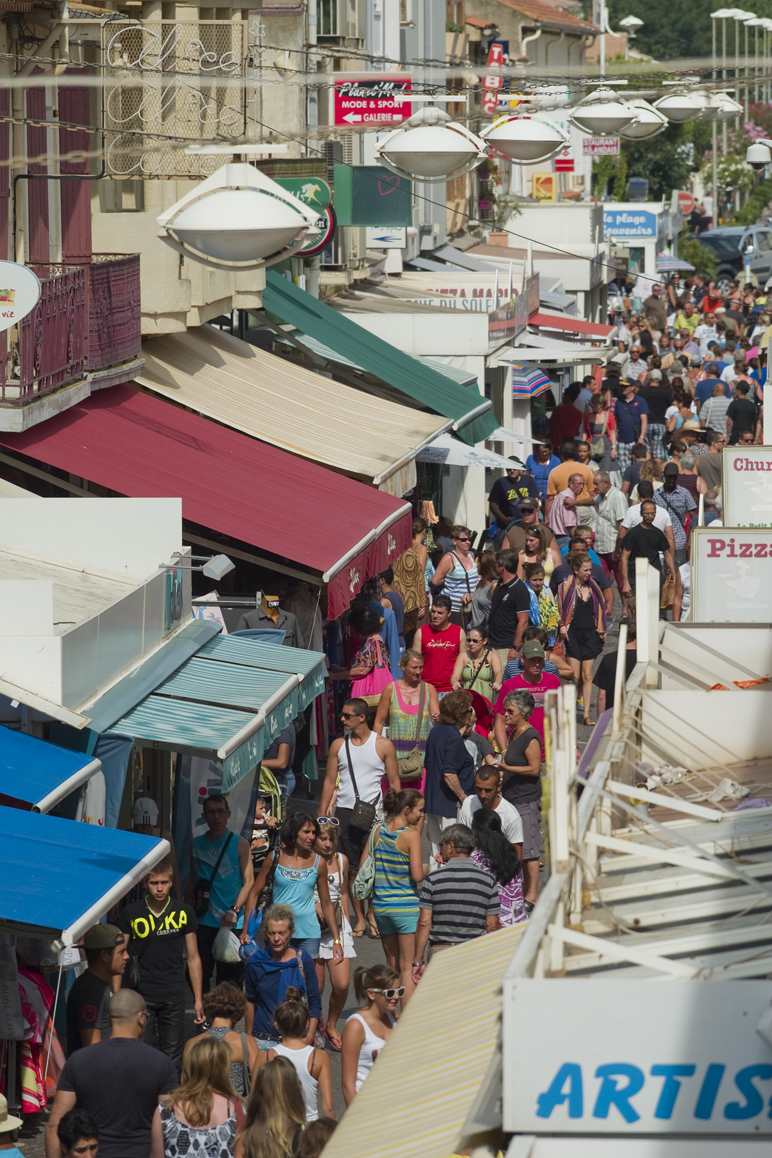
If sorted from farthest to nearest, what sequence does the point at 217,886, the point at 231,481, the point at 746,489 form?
the point at 231,481, the point at 746,489, the point at 217,886

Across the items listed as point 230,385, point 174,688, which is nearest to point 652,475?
point 230,385

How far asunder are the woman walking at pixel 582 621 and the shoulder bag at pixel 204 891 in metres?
6.53

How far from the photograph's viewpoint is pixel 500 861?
10133 mm

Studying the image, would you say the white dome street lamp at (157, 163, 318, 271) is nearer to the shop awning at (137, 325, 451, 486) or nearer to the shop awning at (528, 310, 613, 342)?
the shop awning at (137, 325, 451, 486)

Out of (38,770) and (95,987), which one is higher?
(38,770)

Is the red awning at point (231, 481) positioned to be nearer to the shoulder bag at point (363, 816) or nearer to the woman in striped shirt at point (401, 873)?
the shoulder bag at point (363, 816)

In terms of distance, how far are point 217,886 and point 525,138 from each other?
516cm

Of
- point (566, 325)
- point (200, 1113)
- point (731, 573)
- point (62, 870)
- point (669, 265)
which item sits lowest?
point (200, 1113)

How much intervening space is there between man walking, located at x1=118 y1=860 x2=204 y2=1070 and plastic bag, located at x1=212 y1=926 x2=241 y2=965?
67 cm

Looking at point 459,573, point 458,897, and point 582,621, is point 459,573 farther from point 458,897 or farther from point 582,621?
point 458,897

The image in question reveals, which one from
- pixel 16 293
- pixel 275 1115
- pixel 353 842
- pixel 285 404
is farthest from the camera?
pixel 285 404

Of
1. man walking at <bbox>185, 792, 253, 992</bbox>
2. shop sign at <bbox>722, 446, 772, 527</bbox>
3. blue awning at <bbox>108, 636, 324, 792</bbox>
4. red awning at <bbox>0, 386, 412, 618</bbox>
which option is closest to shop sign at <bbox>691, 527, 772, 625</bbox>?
shop sign at <bbox>722, 446, 772, 527</bbox>

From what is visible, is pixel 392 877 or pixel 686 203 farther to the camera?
pixel 686 203

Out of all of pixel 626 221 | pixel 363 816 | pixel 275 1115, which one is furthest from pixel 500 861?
pixel 626 221
